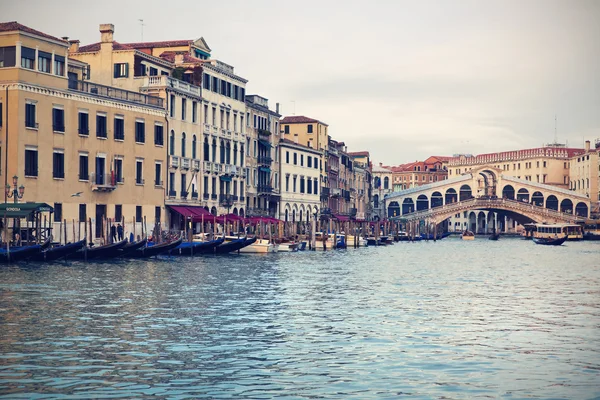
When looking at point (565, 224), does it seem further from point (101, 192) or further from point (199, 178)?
point (101, 192)

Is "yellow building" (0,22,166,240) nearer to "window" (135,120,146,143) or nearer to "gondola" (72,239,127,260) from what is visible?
"window" (135,120,146,143)

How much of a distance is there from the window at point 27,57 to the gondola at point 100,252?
8.00 metres

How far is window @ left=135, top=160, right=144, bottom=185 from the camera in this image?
4439 centimetres

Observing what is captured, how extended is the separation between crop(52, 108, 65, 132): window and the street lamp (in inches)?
138

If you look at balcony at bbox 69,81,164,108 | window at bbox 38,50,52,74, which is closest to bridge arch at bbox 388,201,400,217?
balcony at bbox 69,81,164,108

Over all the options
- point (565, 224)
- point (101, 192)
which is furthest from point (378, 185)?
point (101, 192)

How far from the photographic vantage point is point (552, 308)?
21016 millimetres

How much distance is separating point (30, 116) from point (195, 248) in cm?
956

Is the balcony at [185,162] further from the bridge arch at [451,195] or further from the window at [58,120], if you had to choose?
the bridge arch at [451,195]

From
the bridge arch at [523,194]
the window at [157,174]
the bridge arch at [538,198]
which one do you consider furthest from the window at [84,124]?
the bridge arch at [538,198]

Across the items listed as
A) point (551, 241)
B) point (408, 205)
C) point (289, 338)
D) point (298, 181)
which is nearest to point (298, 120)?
point (298, 181)

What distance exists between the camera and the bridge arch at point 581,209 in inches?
4220

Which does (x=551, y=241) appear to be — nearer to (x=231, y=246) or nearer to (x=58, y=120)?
(x=231, y=246)

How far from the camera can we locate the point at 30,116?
37375 millimetres
